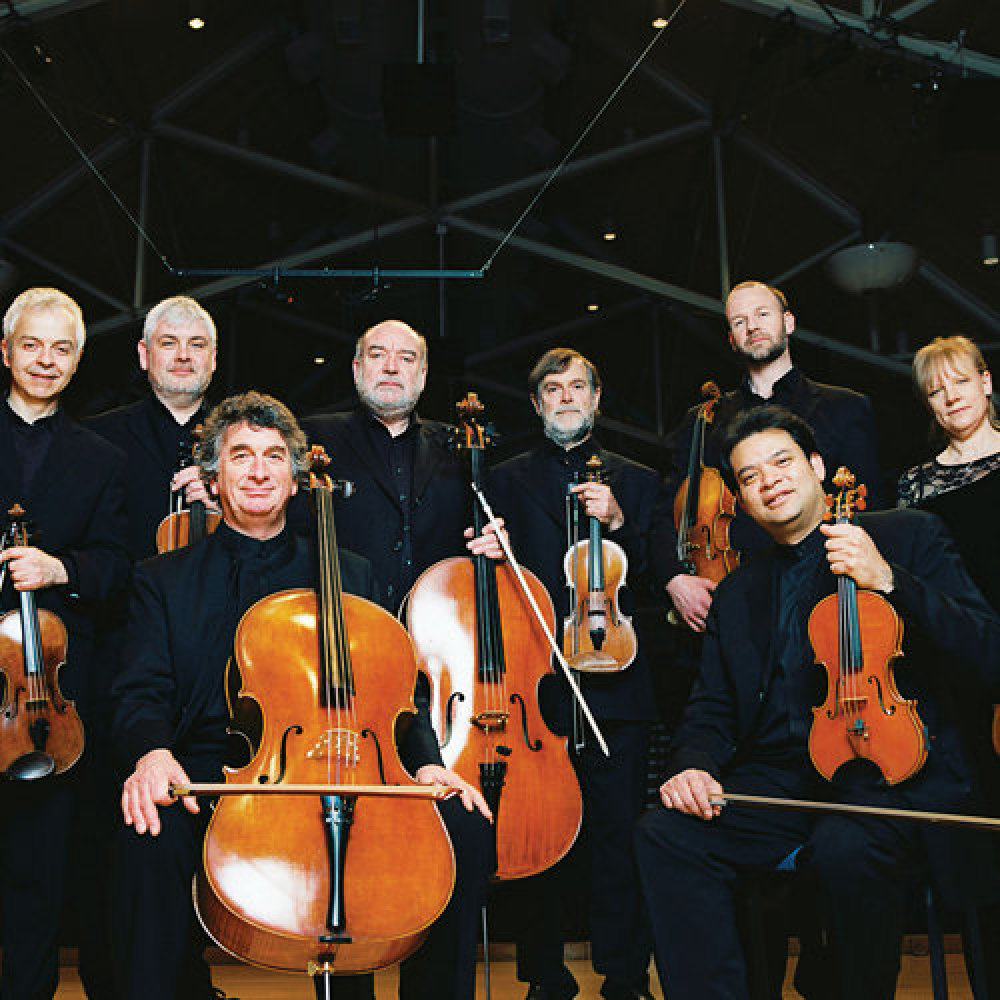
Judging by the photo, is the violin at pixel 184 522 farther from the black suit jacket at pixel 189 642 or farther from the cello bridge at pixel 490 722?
the cello bridge at pixel 490 722

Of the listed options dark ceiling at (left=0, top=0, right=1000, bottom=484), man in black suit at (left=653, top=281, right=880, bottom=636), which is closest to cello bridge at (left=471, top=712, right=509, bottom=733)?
man in black suit at (left=653, top=281, right=880, bottom=636)

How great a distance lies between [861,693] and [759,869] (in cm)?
40

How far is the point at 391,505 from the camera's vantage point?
3037 mm

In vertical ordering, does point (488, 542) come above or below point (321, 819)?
above

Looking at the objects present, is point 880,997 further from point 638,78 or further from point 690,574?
point 638,78

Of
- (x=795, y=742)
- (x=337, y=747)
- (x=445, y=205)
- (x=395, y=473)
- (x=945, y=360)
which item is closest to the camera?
(x=337, y=747)

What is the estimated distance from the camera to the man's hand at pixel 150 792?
194 centimetres

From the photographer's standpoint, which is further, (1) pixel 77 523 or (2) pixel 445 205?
(2) pixel 445 205

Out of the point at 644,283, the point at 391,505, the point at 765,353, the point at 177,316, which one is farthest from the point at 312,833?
the point at 644,283

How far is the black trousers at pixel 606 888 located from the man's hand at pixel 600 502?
1.60 ft

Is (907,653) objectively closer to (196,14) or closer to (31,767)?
(31,767)

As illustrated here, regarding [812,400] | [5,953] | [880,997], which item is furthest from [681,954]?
[812,400]

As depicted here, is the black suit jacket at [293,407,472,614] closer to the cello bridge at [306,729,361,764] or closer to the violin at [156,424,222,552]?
the violin at [156,424,222,552]

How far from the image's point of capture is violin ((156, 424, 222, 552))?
8.89 ft
